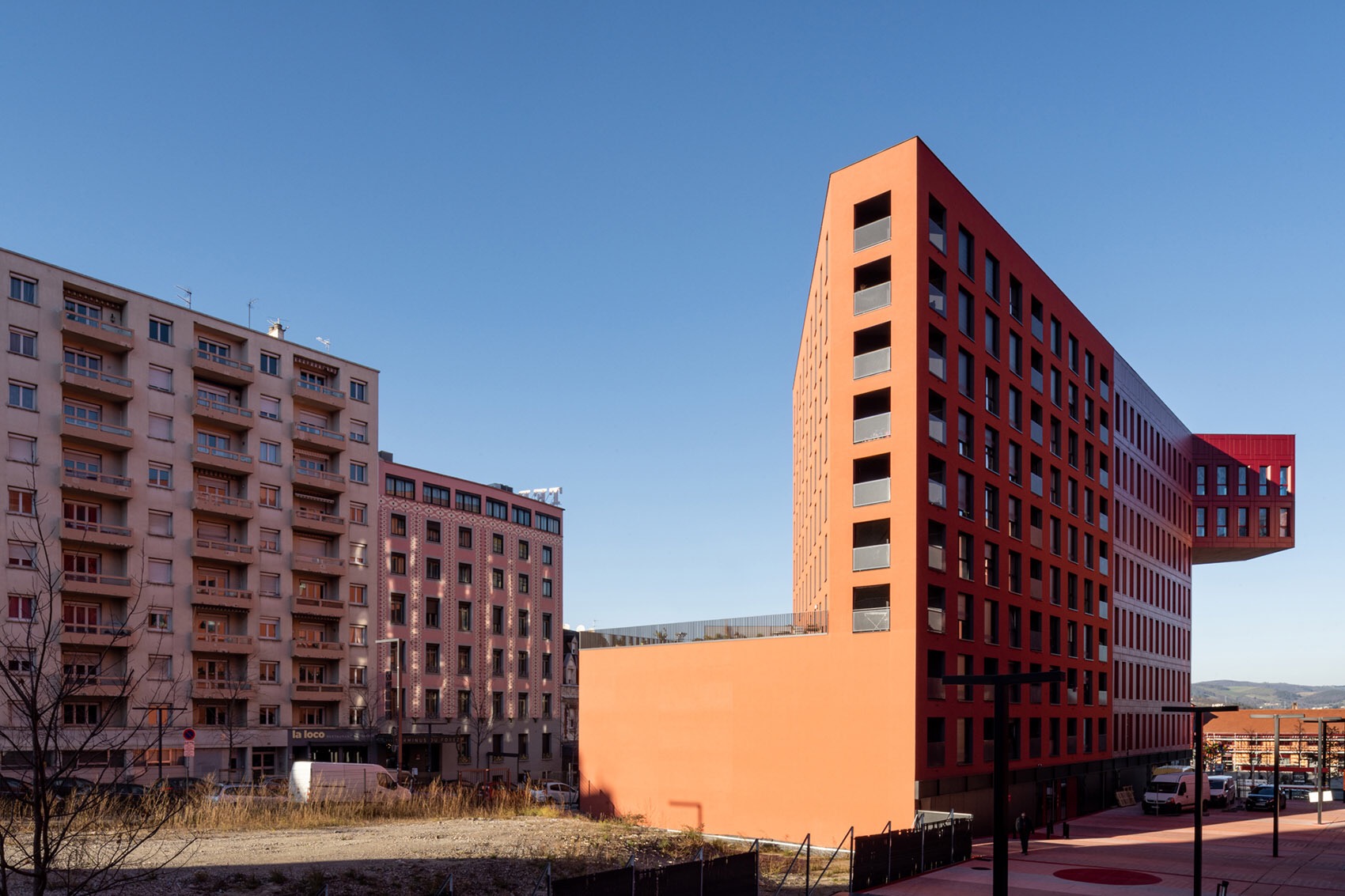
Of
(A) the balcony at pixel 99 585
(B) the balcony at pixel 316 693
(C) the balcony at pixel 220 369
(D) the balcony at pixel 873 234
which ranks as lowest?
(B) the balcony at pixel 316 693

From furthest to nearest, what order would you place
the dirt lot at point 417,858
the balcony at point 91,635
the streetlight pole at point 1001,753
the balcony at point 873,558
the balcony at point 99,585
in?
1. the balcony at point 99,585
2. the balcony at point 91,635
3. the balcony at point 873,558
4. the dirt lot at point 417,858
5. the streetlight pole at point 1001,753

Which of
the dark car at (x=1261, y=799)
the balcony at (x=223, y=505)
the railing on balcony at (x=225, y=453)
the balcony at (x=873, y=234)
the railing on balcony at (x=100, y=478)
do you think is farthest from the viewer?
the railing on balcony at (x=225, y=453)

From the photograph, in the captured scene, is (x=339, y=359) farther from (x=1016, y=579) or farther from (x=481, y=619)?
(x=1016, y=579)

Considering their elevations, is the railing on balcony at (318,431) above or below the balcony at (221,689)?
above

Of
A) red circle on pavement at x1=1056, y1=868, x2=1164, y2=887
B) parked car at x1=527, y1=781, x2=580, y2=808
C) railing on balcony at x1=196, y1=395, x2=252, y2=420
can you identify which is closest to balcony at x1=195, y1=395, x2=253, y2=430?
railing on balcony at x1=196, y1=395, x2=252, y2=420

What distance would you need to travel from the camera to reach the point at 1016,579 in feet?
162

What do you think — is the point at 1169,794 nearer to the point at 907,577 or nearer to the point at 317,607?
the point at 907,577

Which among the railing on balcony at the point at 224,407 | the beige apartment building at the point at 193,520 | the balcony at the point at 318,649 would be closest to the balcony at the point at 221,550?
the beige apartment building at the point at 193,520

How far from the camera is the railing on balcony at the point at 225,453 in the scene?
66.8 metres

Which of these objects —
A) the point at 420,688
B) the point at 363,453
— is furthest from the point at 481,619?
the point at 363,453

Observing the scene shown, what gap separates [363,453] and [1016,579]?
45795 mm

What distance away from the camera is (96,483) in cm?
6069

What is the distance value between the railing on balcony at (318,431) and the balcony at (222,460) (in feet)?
14.1

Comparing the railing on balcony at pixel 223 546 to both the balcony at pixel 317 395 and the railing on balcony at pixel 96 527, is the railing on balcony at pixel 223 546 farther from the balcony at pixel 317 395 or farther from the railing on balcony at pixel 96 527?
the balcony at pixel 317 395
